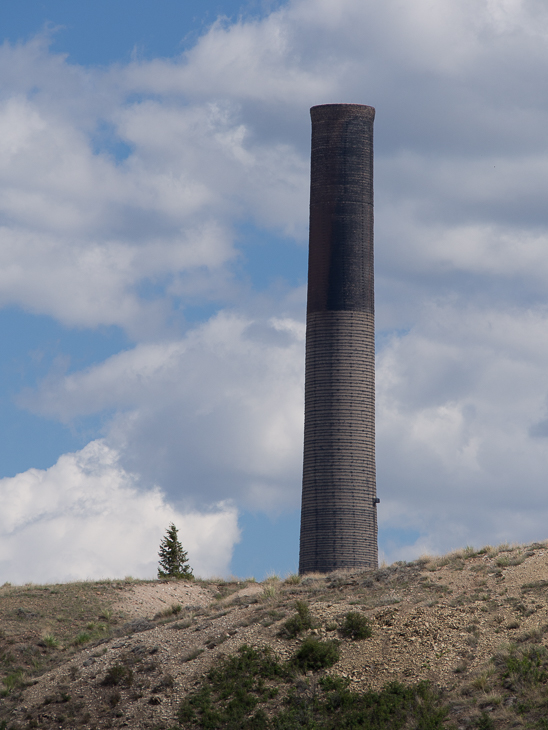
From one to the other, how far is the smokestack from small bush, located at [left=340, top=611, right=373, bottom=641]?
3808cm

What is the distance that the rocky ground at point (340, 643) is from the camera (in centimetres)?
2984

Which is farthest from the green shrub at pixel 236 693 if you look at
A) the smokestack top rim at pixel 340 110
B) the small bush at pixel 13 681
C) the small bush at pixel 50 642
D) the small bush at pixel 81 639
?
the smokestack top rim at pixel 340 110

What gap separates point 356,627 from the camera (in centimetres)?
3278

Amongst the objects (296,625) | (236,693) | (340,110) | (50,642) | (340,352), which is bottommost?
(236,693)

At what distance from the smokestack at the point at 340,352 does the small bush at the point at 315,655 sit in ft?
129

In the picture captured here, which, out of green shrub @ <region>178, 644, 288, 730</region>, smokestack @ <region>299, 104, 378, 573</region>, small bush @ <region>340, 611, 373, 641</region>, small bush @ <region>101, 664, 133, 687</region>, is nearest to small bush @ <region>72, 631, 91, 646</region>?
small bush @ <region>101, 664, 133, 687</region>

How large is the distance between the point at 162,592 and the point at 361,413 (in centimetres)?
2635

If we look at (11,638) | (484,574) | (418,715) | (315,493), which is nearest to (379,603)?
(484,574)

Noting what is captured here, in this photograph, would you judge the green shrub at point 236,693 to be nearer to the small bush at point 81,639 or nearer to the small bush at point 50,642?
the small bush at point 81,639

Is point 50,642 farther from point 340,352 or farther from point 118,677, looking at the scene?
point 340,352

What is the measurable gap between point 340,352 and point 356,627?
41.8 m

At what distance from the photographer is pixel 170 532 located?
66375 millimetres

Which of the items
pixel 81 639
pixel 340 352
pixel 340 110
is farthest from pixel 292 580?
pixel 340 110

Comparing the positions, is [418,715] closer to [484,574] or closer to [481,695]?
[481,695]
